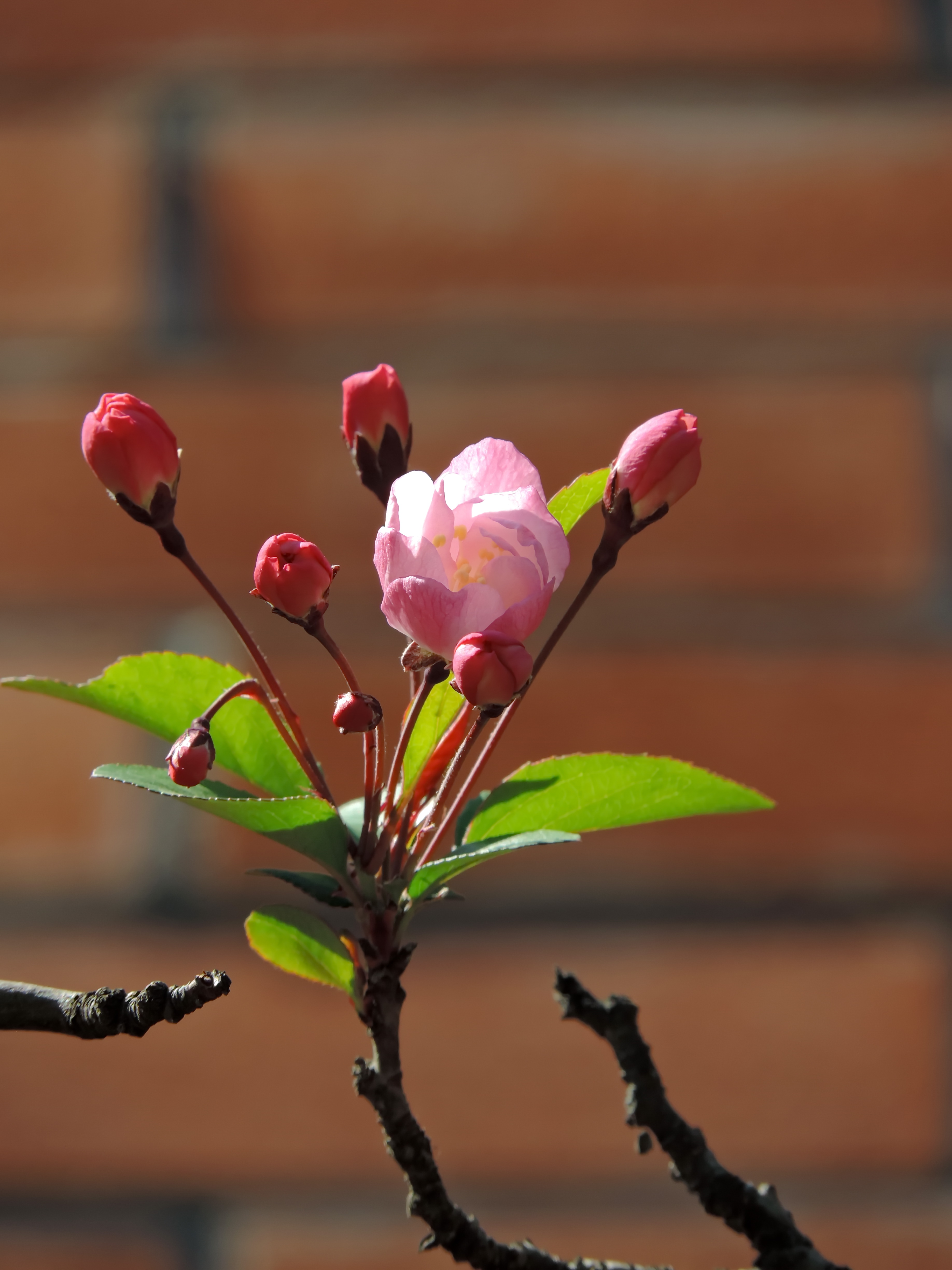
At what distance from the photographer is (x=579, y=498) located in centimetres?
23

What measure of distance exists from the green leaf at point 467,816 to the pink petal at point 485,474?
5cm

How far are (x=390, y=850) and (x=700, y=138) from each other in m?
0.82

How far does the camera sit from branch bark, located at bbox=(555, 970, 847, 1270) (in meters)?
0.21

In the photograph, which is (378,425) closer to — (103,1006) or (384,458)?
(384,458)

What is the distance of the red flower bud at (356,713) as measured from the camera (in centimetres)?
19

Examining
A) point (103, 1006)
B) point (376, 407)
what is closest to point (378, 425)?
point (376, 407)

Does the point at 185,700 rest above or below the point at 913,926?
below

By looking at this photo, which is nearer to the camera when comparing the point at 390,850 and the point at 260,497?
the point at 390,850

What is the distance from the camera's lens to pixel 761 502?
2.82 feet

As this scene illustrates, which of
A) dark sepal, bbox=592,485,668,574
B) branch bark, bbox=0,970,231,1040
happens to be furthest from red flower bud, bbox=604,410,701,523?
branch bark, bbox=0,970,231,1040

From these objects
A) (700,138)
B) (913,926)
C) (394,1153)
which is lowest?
(394,1153)

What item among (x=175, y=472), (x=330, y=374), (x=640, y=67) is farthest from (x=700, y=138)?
(x=175, y=472)

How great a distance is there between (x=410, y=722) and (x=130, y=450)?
0.21 feet

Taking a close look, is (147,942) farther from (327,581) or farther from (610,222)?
(327,581)
